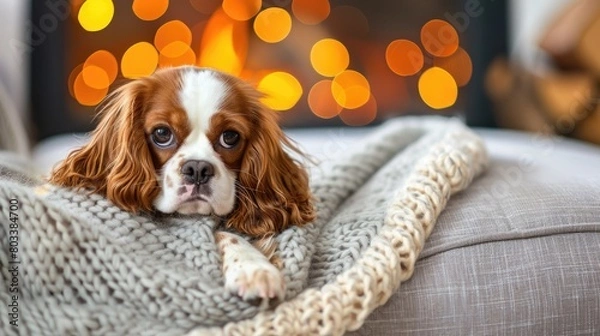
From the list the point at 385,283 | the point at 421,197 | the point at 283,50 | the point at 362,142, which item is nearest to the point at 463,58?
the point at 283,50

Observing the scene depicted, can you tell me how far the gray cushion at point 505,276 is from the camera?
1238 millimetres

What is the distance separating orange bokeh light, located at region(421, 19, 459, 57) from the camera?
340 cm

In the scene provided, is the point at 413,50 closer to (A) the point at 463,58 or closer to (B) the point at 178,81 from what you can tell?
(A) the point at 463,58

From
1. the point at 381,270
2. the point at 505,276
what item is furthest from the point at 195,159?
the point at 505,276

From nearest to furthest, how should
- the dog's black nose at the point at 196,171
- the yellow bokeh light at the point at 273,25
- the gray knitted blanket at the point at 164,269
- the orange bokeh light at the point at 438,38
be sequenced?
the gray knitted blanket at the point at 164,269
the dog's black nose at the point at 196,171
the yellow bokeh light at the point at 273,25
the orange bokeh light at the point at 438,38

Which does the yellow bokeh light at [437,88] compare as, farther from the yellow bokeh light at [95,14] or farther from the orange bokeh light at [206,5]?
the yellow bokeh light at [95,14]

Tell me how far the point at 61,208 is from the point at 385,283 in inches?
19.7

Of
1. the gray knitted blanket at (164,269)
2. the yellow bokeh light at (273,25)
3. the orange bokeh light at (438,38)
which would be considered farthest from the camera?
the orange bokeh light at (438,38)

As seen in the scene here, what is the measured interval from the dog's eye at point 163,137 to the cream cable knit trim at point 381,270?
334 mm

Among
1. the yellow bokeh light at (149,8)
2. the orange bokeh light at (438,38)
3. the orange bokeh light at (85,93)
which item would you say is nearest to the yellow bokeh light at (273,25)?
the yellow bokeh light at (149,8)

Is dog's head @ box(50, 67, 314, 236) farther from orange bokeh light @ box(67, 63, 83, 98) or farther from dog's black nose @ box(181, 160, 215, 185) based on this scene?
orange bokeh light @ box(67, 63, 83, 98)

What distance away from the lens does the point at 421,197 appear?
135cm

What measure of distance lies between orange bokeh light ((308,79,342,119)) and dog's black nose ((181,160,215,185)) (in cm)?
222

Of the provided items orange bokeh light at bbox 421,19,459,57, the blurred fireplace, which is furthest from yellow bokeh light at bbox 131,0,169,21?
orange bokeh light at bbox 421,19,459,57
